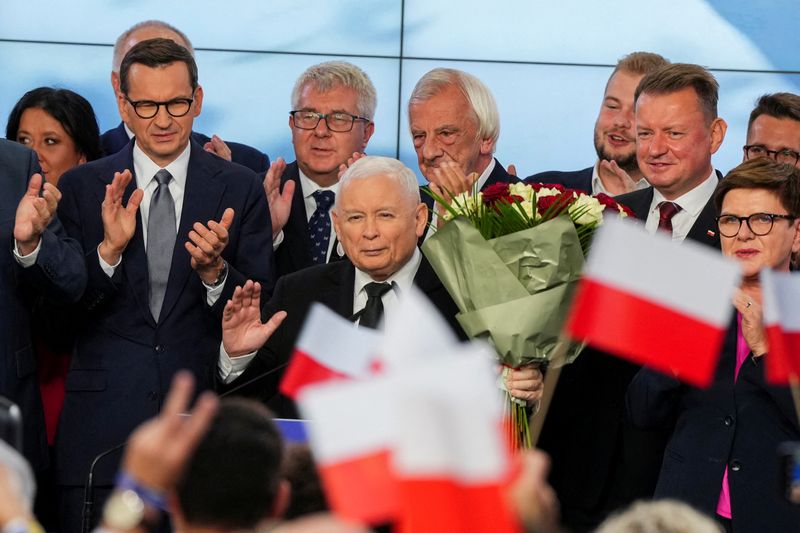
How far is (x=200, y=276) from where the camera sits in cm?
452

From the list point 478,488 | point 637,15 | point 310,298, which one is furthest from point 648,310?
point 637,15

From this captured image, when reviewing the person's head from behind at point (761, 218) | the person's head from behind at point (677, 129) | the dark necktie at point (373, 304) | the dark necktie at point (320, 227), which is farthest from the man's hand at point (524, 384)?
the dark necktie at point (320, 227)

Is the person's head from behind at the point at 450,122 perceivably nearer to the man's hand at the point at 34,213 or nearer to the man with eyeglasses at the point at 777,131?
the man with eyeglasses at the point at 777,131

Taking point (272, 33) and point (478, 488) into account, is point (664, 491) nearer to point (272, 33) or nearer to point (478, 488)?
point (478, 488)

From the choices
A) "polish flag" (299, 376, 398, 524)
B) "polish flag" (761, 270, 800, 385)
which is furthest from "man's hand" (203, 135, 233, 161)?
"polish flag" (299, 376, 398, 524)

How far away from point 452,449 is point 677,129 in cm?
291

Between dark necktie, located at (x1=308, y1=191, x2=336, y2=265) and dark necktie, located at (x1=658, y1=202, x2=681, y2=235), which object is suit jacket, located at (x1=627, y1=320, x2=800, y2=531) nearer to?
dark necktie, located at (x1=658, y1=202, x2=681, y2=235)

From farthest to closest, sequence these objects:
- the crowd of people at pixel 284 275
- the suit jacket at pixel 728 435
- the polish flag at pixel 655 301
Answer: the crowd of people at pixel 284 275, the suit jacket at pixel 728 435, the polish flag at pixel 655 301

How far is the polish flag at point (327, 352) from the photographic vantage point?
3.15 m

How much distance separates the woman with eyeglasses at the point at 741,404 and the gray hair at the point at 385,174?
840mm

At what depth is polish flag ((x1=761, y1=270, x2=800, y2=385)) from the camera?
3203 millimetres

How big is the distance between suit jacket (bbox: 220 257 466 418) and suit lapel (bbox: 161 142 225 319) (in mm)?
307

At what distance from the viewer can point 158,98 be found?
468cm

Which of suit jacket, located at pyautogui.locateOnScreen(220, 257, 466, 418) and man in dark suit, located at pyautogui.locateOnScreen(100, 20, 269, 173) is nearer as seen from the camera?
suit jacket, located at pyautogui.locateOnScreen(220, 257, 466, 418)
